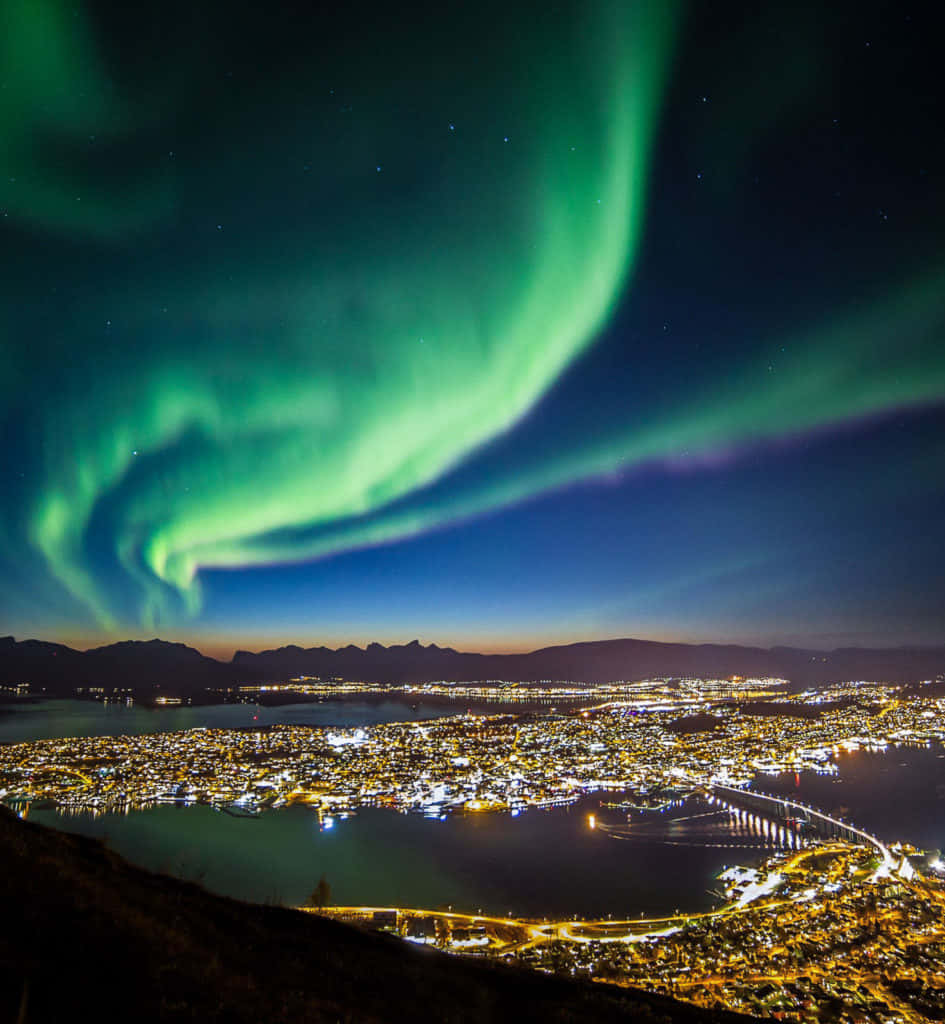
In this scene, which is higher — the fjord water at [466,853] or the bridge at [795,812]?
the fjord water at [466,853]

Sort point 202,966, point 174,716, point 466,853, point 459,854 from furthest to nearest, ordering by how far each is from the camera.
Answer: point 174,716 → point 466,853 → point 459,854 → point 202,966

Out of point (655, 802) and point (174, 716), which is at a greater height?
point (655, 802)

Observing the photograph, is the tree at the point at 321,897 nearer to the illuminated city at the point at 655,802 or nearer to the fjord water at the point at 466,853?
the illuminated city at the point at 655,802

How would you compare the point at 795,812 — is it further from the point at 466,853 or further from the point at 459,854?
the point at 459,854

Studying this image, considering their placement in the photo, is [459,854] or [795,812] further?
[795,812]

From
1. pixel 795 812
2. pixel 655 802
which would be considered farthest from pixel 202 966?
pixel 795 812

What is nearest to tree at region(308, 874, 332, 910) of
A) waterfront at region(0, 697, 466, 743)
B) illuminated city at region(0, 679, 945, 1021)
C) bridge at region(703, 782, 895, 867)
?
illuminated city at region(0, 679, 945, 1021)

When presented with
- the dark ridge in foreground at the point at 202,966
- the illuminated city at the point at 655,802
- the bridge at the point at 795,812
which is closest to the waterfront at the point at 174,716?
the illuminated city at the point at 655,802
